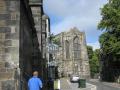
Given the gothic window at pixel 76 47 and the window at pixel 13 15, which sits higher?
the gothic window at pixel 76 47

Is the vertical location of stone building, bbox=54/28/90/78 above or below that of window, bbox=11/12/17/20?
above

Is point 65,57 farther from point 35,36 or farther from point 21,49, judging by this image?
point 21,49

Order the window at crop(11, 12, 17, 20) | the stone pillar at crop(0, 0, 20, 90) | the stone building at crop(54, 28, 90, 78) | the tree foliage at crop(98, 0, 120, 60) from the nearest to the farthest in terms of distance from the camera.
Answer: the stone pillar at crop(0, 0, 20, 90) → the window at crop(11, 12, 17, 20) → the tree foliage at crop(98, 0, 120, 60) → the stone building at crop(54, 28, 90, 78)

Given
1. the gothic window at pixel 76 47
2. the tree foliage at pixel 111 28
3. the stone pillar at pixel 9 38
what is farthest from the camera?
the gothic window at pixel 76 47

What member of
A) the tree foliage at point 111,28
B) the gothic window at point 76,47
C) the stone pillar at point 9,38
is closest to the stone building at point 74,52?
the gothic window at point 76,47

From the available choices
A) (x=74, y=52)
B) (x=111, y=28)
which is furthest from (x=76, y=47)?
(x=111, y=28)

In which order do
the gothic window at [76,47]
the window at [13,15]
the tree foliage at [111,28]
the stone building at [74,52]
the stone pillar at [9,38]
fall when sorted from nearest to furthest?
1. the stone pillar at [9,38]
2. the window at [13,15]
3. the tree foliage at [111,28]
4. the stone building at [74,52]
5. the gothic window at [76,47]

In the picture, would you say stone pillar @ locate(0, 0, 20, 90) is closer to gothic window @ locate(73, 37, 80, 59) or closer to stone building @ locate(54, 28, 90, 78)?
stone building @ locate(54, 28, 90, 78)

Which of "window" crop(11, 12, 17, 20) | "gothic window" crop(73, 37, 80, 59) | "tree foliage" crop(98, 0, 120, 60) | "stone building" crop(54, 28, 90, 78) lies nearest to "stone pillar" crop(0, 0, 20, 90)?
"window" crop(11, 12, 17, 20)

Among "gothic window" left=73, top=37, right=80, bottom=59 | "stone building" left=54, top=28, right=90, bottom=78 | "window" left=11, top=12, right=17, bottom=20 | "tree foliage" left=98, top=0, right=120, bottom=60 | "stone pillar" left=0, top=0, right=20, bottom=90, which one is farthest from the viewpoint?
"gothic window" left=73, top=37, right=80, bottom=59

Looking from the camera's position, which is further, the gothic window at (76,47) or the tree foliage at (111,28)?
the gothic window at (76,47)

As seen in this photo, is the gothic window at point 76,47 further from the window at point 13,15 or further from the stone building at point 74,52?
the window at point 13,15

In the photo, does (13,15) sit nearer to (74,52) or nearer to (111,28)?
(111,28)

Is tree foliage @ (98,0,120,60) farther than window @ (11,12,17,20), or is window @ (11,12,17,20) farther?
tree foliage @ (98,0,120,60)
